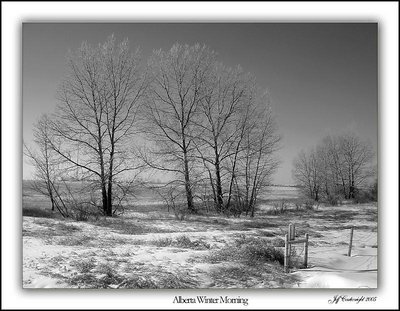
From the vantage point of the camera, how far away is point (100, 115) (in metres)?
3.54

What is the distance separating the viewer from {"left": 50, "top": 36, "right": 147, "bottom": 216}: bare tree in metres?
3.47

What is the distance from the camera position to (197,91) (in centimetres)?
369

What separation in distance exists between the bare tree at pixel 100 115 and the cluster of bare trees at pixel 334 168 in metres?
2.12

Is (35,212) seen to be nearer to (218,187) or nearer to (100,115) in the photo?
(100,115)

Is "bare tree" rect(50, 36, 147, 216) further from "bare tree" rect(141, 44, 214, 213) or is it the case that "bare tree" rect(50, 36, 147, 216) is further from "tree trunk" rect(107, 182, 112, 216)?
"bare tree" rect(141, 44, 214, 213)

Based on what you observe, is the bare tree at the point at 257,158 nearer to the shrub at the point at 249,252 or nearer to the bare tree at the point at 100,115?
the shrub at the point at 249,252

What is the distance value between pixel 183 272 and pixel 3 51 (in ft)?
10.4

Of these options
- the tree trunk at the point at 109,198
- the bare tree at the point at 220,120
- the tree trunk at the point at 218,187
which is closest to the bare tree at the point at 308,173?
the bare tree at the point at 220,120

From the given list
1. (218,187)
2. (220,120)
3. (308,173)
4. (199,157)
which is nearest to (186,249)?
(218,187)

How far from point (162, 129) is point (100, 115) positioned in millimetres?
765

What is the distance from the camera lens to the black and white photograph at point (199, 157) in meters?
3.07

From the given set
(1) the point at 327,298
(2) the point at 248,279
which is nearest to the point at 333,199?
(1) the point at 327,298

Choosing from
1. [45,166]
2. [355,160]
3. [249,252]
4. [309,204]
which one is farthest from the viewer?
[309,204]

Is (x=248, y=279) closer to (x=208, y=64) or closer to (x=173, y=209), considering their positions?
(x=173, y=209)
